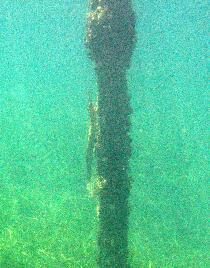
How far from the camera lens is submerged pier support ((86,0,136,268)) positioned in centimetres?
646

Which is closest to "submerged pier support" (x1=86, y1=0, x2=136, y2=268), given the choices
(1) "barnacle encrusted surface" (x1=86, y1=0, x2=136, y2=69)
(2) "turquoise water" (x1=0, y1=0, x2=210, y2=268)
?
(1) "barnacle encrusted surface" (x1=86, y1=0, x2=136, y2=69)

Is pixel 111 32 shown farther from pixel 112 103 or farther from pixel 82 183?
pixel 82 183

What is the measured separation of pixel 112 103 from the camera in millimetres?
6562

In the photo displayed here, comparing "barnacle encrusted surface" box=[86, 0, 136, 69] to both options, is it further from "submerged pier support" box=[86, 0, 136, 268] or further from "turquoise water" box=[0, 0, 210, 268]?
"turquoise water" box=[0, 0, 210, 268]

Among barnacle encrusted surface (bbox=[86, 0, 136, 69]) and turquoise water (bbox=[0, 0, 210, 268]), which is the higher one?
barnacle encrusted surface (bbox=[86, 0, 136, 69])

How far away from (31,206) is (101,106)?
35.2 ft

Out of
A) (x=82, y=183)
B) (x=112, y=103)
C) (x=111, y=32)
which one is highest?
(x=111, y=32)

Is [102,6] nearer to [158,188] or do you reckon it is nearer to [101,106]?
[101,106]

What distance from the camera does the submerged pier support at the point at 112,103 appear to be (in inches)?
254

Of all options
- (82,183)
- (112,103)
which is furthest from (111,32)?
(82,183)

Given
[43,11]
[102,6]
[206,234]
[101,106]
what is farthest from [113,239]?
[43,11]

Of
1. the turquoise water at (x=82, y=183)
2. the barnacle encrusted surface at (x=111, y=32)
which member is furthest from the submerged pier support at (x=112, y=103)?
the turquoise water at (x=82, y=183)

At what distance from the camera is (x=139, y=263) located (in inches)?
415

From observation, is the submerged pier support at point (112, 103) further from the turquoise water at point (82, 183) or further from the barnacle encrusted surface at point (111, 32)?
the turquoise water at point (82, 183)
